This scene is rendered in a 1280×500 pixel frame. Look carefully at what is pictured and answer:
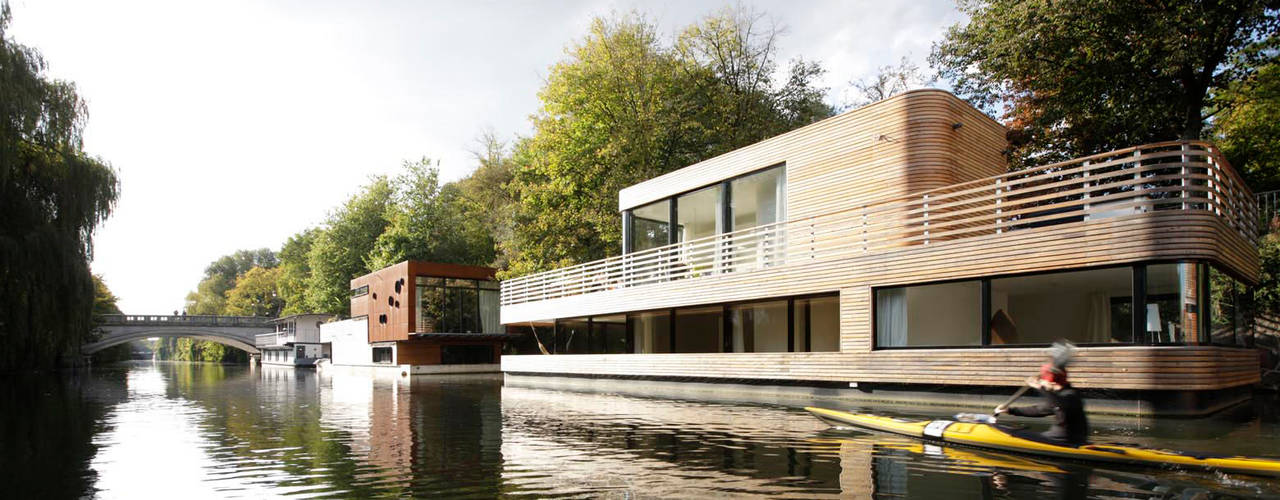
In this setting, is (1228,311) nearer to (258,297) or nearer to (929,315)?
(929,315)

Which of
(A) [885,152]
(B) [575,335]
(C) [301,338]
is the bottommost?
(C) [301,338]

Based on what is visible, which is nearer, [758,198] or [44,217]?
[758,198]

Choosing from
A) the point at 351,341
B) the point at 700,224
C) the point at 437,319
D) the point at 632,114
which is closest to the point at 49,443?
the point at 700,224

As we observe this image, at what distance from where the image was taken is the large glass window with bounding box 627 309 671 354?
2517cm

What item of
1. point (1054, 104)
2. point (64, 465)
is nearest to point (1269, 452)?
point (64, 465)

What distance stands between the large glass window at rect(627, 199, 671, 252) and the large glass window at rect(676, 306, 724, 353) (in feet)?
8.59

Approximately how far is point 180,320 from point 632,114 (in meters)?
58.8

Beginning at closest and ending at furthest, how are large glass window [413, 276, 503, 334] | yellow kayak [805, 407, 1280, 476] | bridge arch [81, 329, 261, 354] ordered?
yellow kayak [805, 407, 1280, 476], large glass window [413, 276, 503, 334], bridge arch [81, 329, 261, 354]

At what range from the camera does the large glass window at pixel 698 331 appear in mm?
24266

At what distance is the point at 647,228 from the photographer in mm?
25812

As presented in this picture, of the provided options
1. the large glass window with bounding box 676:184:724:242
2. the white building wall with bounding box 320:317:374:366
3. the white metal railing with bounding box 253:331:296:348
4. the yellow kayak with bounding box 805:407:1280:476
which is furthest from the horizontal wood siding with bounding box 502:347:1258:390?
the white metal railing with bounding box 253:331:296:348

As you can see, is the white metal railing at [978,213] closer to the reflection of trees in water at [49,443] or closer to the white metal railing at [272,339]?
the reflection of trees in water at [49,443]

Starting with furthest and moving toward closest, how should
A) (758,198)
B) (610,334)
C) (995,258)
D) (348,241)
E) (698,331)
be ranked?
(348,241) < (610,334) < (698,331) < (758,198) < (995,258)

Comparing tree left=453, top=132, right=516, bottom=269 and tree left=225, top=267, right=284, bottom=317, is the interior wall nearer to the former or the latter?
tree left=453, top=132, right=516, bottom=269
